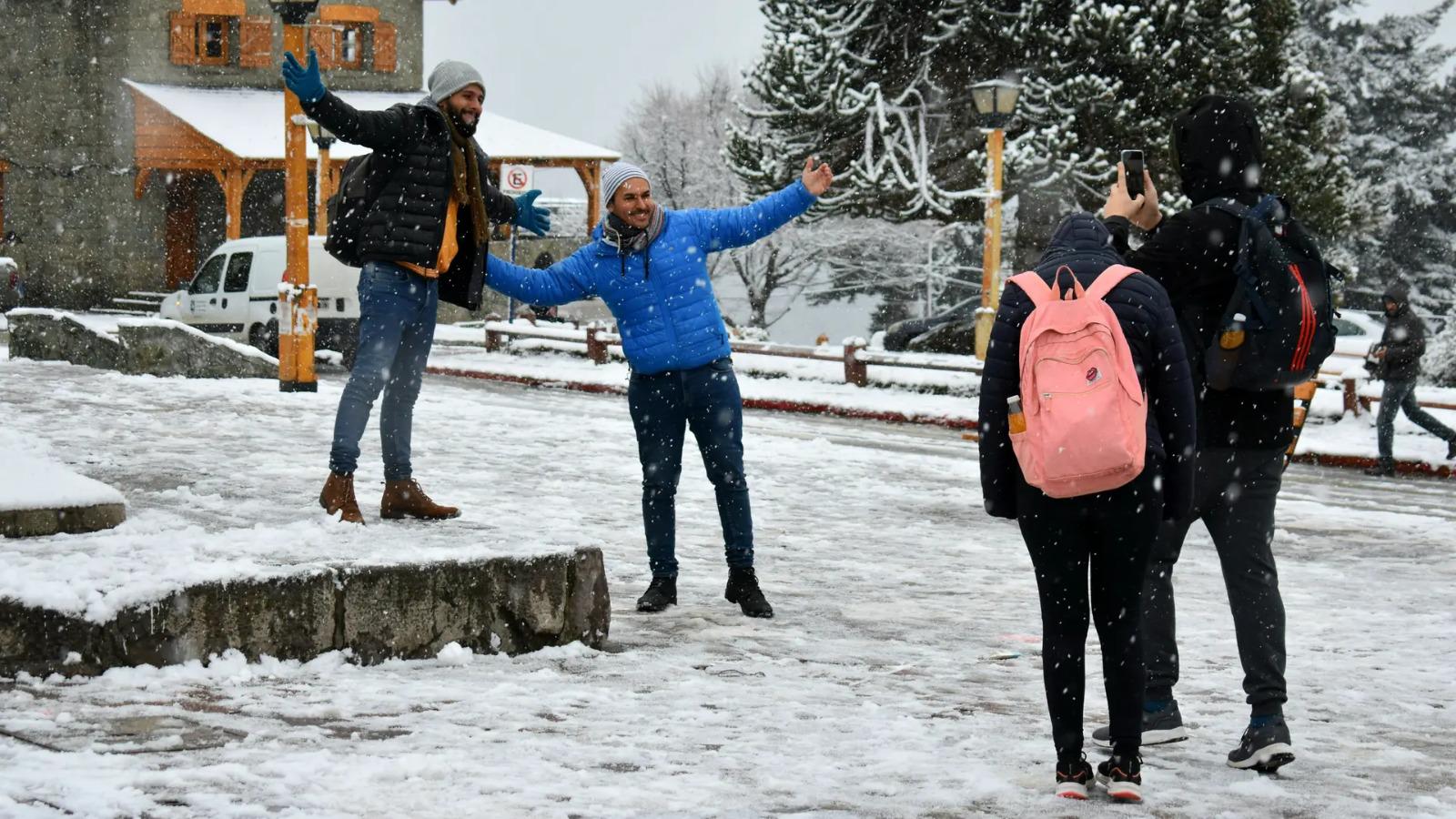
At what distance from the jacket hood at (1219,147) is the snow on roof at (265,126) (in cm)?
2925

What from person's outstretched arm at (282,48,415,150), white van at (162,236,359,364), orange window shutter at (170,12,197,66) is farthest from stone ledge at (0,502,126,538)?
orange window shutter at (170,12,197,66)

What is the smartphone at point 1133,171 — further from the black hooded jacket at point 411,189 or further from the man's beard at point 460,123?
the man's beard at point 460,123

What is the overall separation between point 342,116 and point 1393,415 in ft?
39.0

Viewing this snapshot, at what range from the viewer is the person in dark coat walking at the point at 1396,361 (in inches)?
600

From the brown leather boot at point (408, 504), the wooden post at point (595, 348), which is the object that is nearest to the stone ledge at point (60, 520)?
the brown leather boot at point (408, 504)

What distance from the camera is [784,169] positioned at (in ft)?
93.2

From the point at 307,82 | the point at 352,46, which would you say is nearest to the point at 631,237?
the point at 307,82

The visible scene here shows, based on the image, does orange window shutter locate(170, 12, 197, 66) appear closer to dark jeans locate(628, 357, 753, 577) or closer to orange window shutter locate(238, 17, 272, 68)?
orange window shutter locate(238, 17, 272, 68)

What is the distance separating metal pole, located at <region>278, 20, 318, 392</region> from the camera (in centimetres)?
1480

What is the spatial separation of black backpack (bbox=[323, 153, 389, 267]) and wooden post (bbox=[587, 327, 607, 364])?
752 inches

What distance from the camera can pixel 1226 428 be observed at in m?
4.89

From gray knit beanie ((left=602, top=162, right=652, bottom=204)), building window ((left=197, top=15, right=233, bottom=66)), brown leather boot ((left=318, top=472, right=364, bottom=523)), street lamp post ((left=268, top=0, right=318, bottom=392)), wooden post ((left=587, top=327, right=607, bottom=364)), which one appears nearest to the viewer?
gray knit beanie ((left=602, top=162, right=652, bottom=204))

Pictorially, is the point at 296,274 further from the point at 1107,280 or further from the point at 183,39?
the point at 183,39

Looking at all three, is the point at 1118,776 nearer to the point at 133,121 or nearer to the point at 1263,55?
the point at 1263,55
